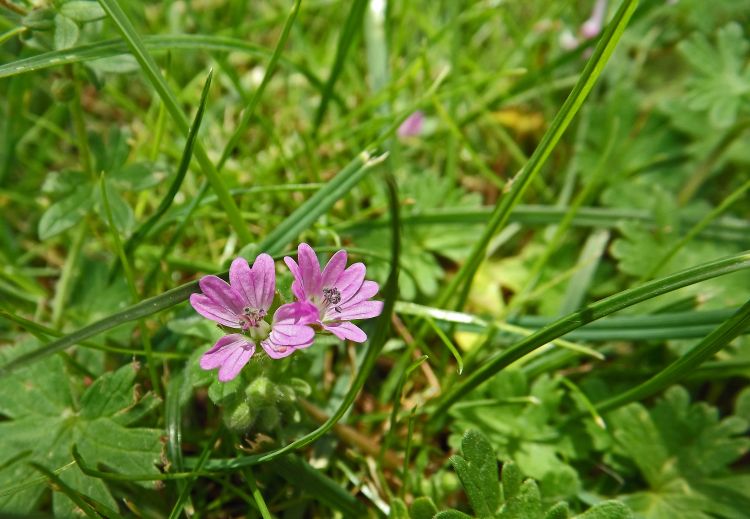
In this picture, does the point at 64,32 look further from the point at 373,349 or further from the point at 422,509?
the point at 422,509

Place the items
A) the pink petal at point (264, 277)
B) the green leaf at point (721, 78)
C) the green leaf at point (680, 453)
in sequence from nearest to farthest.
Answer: the pink petal at point (264, 277) < the green leaf at point (680, 453) < the green leaf at point (721, 78)

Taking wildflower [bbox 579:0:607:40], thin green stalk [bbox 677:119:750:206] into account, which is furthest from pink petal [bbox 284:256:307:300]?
wildflower [bbox 579:0:607:40]

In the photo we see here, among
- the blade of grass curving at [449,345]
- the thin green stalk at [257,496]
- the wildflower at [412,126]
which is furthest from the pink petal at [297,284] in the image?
the wildflower at [412,126]

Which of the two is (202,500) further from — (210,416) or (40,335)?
(40,335)

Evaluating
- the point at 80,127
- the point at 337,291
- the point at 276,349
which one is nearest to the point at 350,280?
the point at 337,291

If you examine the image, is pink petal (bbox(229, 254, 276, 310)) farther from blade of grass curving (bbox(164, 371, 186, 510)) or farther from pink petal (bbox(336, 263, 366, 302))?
blade of grass curving (bbox(164, 371, 186, 510))

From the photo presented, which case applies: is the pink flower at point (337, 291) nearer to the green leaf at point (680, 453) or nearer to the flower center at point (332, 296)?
the flower center at point (332, 296)
